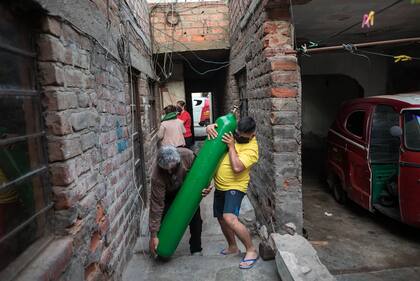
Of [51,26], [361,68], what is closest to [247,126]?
[51,26]

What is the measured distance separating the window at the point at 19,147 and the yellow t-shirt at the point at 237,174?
1804mm

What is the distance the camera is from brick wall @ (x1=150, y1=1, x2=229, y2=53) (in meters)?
7.09

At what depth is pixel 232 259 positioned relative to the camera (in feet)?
11.2

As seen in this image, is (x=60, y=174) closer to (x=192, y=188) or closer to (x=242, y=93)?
(x=192, y=188)

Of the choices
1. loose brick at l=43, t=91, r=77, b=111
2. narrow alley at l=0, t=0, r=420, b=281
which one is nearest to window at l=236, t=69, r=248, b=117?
narrow alley at l=0, t=0, r=420, b=281

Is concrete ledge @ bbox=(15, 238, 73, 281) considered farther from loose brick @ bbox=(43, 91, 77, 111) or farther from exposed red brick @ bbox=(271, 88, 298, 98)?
exposed red brick @ bbox=(271, 88, 298, 98)

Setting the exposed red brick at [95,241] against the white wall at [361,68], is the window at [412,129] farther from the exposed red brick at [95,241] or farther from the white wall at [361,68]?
the white wall at [361,68]

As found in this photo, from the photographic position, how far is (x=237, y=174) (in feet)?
10.6

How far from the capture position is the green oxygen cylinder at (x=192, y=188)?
122 inches

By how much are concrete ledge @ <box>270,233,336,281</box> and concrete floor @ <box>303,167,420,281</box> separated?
80 centimetres

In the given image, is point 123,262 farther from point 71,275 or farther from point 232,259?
point 71,275

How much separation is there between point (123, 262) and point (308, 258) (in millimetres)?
1763

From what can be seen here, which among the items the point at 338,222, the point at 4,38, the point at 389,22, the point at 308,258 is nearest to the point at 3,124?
the point at 4,38

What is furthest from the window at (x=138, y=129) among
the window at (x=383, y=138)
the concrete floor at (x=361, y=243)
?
the window at (x=383, y=138)
